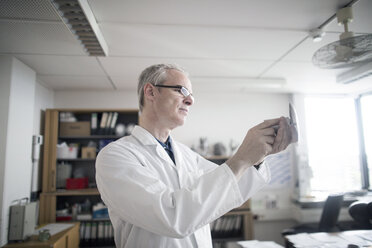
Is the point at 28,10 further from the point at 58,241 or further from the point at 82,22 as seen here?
the point at 58,241

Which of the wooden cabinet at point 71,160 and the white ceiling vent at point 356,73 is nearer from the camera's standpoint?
the white ceiling vent at point 356,73

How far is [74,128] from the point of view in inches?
117

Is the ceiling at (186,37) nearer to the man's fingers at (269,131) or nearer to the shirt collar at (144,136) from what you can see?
the shirt collar at (144,136)

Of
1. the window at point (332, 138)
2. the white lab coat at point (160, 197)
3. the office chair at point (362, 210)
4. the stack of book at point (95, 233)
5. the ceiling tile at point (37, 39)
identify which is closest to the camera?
the white lab coat at point (160, 197)

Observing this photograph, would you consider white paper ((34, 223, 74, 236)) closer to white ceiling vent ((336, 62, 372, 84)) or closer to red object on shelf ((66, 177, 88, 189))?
red object on shelf ((66, 177, 88, 189))

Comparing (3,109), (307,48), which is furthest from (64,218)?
(307,48)

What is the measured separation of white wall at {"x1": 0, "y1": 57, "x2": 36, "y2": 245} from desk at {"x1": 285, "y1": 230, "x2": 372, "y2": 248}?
8.19ft

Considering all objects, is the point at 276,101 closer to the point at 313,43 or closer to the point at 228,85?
the point at 228,85

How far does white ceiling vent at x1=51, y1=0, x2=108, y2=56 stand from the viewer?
1311mm

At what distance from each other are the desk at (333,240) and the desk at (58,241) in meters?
2.09

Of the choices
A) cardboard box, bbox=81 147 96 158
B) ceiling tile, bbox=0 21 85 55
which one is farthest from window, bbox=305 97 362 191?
ceiling tile, bbox=0 21 85 55

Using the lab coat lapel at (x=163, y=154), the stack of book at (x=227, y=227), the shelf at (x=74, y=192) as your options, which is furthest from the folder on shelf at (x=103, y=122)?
the lab coat lapel at (x=163, y=154)

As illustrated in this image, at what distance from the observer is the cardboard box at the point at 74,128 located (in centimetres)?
296

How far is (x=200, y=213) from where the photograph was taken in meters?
0.64
